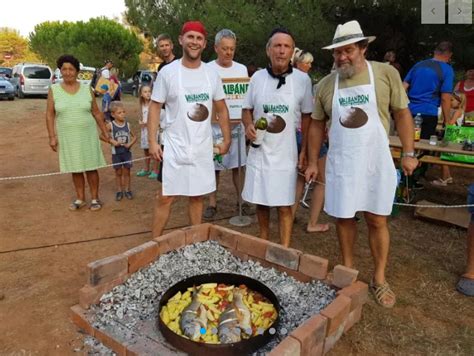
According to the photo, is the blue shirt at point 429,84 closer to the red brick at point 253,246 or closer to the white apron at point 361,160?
the white apron at point 361,160

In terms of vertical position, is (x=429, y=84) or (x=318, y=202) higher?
(x=429, y=84)

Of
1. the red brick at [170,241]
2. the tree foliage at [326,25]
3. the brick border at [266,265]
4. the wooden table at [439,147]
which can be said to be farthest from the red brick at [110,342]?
the tree foliage at [326,25]

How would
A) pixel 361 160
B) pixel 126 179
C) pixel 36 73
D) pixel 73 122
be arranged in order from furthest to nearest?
pixel 36 73 < pixel 126 179 < pixel 73 122 < pixel 361 160

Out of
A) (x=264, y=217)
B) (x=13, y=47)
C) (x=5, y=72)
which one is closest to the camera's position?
(x=264, y=217)

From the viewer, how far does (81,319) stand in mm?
2699

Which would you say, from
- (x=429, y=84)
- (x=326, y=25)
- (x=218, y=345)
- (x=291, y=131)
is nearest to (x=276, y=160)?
(x=291, y=131)

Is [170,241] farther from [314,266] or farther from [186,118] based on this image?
[314,266]

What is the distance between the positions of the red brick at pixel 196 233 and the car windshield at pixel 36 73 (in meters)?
18.6

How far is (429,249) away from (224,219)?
2271mm

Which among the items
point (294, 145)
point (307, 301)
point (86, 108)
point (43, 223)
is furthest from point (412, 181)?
point (43, 223)

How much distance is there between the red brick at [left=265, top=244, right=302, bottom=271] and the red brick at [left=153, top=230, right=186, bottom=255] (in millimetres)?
743

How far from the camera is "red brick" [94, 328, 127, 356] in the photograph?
240cm

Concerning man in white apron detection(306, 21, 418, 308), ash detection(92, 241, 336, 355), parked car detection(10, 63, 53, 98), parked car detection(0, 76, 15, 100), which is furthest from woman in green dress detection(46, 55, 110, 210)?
parked car detection(10, 63, 53, 98)

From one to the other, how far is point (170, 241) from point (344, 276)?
142 centimetres
